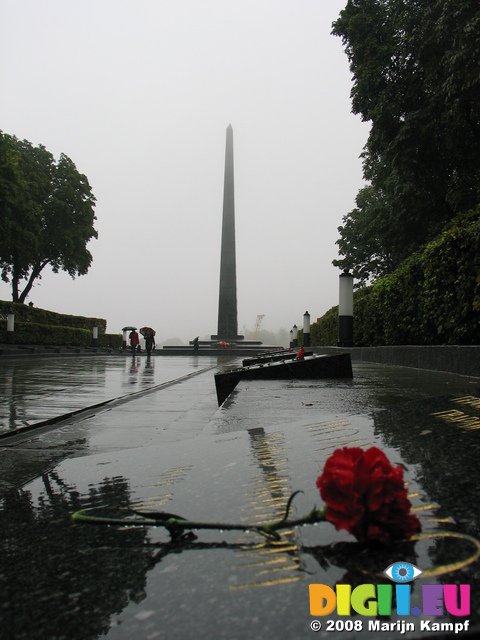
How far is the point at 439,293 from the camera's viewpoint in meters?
7.39

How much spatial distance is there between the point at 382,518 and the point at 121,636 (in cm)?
44

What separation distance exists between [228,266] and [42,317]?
43.1 ft

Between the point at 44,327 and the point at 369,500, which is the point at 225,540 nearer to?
the point at 369,500

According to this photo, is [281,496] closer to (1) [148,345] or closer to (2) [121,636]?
(2) [121,636]

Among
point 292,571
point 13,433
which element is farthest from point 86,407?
point 292,571

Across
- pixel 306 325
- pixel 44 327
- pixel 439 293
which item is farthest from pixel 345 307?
pixel 44 327

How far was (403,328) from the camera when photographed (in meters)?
9.84

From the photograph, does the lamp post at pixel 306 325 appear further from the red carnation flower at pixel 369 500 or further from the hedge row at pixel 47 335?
the red carnation flower at pixel 369 500

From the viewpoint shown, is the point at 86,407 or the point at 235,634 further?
the point at 86,407

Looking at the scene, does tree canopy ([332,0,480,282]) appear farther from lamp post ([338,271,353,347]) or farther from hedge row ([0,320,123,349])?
hedge row ([0,320,123,349])

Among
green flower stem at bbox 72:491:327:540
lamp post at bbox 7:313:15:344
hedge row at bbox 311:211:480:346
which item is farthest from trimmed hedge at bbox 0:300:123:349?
green flower stem at bbox 72:491:327:540

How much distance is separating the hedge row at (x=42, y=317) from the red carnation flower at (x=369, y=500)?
26.3 m

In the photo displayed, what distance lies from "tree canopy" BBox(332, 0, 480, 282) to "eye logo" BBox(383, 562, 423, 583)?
15069mm

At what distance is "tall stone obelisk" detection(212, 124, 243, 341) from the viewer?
124ft
